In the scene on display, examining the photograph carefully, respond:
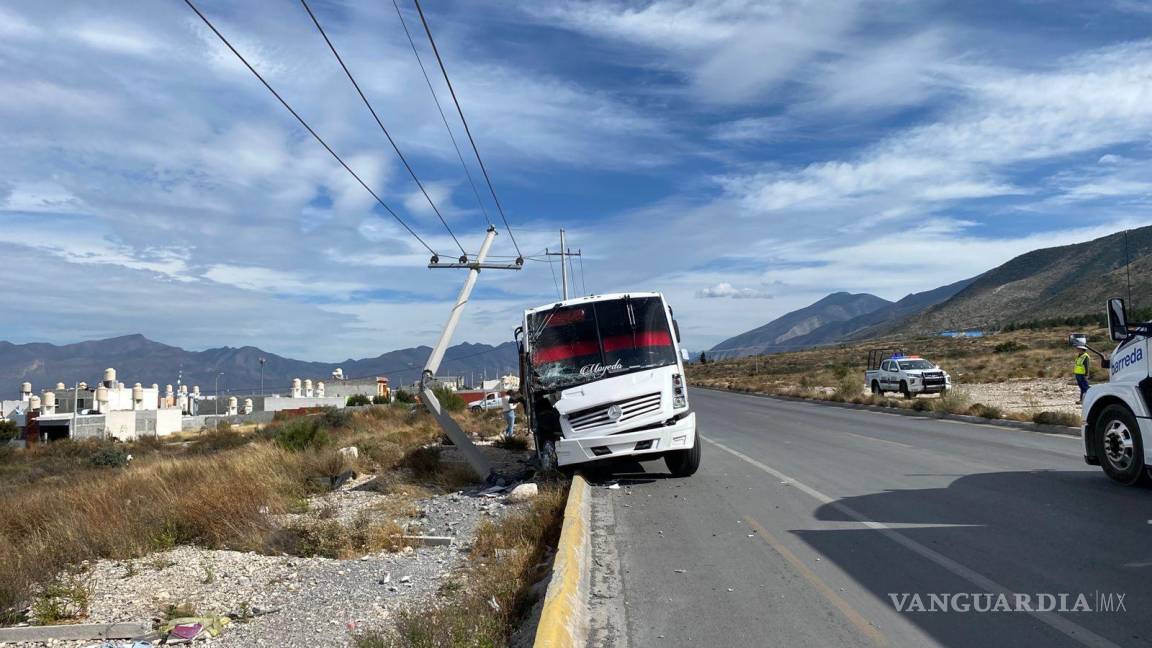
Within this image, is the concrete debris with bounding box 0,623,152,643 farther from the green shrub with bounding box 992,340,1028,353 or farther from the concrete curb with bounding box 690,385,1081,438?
the green shrub with bounding box 992,340,1028,353

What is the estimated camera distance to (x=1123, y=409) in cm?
915

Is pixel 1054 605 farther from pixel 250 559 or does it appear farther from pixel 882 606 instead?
pixel 250 559

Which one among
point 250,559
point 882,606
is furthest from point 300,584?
point 882,606

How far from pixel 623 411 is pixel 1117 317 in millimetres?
6011

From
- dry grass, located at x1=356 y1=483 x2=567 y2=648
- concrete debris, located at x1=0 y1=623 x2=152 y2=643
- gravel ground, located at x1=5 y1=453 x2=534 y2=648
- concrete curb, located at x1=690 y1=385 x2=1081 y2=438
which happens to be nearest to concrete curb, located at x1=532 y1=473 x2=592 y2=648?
dry grass, located at x1=356 y1=483 x2=567 y2=648

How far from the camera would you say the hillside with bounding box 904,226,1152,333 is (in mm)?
112500

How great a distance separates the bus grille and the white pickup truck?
80.1 feet

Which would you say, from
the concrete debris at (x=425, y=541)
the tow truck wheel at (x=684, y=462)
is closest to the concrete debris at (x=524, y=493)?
the tow truck wheel at (x=684, y=462)

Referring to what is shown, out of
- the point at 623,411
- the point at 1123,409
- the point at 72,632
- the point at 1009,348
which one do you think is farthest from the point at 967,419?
the point at 1009,348

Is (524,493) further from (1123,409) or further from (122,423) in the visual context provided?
(122,423)

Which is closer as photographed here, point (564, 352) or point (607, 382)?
point (607, 382)

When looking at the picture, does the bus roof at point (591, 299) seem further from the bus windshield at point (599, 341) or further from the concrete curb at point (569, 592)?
the concrete curb at point (569, 592)

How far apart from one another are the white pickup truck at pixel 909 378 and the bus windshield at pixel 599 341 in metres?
23.7

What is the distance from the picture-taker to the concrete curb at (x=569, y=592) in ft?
15.5
